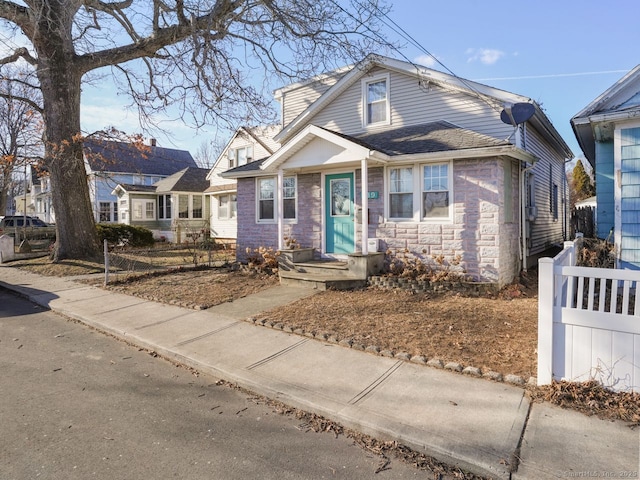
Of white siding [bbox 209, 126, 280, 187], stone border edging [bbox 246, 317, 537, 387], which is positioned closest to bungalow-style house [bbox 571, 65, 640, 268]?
stone border edging [bbox 246, 317, 537, 387]

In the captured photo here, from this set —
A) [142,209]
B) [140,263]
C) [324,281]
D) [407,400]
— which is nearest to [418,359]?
[407,400]

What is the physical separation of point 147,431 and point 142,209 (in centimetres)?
2553

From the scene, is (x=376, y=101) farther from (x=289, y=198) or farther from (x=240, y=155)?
(x=240, y=155)

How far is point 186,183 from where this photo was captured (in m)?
25.0

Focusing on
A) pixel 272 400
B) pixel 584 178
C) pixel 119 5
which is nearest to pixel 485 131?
pixel 272 400

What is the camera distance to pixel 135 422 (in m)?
3.33

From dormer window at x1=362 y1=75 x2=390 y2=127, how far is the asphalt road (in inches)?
356

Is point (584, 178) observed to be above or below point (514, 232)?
above

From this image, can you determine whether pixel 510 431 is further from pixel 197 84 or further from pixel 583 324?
pixel 197 84

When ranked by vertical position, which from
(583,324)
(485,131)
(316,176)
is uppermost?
(485,131)

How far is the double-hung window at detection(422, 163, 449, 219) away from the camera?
8758 mm

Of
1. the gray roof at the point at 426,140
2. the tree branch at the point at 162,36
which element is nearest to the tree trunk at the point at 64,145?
the tree branch at the point at 162,36

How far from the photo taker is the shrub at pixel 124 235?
18703 millimetres

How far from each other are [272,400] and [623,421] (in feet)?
9.82
